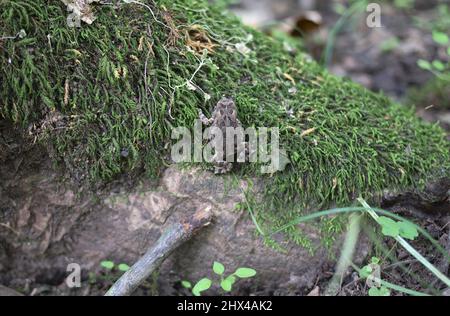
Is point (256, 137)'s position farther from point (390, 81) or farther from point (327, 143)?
point (390, 81)

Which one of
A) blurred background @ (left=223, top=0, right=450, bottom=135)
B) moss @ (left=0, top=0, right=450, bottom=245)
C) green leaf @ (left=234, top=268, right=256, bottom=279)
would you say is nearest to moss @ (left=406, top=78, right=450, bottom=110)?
blurred background @ (left=223, top=0, right=450, bottom=135)

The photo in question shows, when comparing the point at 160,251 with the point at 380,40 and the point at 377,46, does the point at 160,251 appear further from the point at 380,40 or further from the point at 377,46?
the point at 380,40

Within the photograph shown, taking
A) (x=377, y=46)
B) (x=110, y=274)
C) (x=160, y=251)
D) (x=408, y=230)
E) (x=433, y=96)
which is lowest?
(x=110, y=274)

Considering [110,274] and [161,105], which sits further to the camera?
[110,274]

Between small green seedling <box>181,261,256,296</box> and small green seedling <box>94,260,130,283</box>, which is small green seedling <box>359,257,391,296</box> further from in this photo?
small green seedling <box>94,260,130,283</box>

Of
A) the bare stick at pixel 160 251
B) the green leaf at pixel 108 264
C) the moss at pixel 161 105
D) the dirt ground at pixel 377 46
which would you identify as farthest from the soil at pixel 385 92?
the bare stick at pixel 160 251

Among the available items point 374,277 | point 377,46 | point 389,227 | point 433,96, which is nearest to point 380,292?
point 374,277

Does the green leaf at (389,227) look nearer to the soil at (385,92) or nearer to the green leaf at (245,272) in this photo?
the soil at (385,92)
